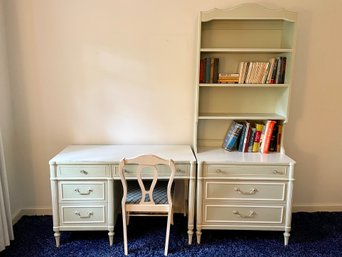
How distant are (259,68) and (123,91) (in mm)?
1266

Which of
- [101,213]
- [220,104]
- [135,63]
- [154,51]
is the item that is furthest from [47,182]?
[220,104]

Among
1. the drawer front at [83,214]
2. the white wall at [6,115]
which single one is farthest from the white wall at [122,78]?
the drawer front at [83,214]

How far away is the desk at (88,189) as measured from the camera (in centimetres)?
223

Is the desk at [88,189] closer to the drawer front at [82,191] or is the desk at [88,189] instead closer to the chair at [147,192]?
the drawer front at [82,191]

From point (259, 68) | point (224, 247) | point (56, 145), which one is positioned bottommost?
point (224, 247)

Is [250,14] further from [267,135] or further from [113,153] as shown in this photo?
[113,153]

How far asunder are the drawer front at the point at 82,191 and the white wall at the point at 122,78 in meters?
0.58

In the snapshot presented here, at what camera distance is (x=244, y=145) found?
2527mm

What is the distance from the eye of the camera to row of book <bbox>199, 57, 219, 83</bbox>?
7.97ft

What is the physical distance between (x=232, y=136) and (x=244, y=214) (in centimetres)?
69

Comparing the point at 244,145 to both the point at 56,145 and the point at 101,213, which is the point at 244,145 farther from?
the point at 56,145

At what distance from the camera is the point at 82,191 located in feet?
7.41

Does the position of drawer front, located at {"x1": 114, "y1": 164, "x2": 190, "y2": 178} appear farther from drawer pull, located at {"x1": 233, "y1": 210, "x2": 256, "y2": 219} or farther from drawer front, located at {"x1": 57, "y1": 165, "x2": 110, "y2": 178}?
drawer pull, located at {"x1": 233, "y1": 210, "x2": 256, "y2": 219}

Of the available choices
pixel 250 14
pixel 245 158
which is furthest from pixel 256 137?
pixel 250 14
